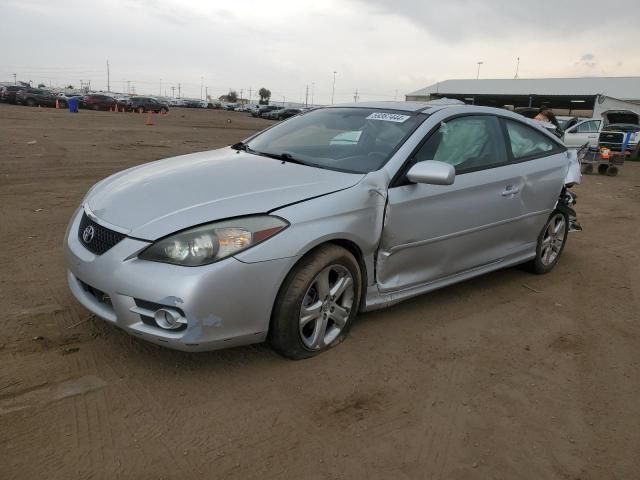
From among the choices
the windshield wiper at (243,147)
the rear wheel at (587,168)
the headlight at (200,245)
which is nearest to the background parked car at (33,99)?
the rear wheel at (587,168)

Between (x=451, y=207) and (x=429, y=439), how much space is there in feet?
5.78

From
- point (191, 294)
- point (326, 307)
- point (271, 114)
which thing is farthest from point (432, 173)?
point (271, 114)

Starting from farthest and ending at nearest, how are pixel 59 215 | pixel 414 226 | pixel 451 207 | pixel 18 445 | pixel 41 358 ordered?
1. pixel 59 215
2. pixel 451 207
3. pixel 414 226
4. pixel 41 358
5. pixel 18 445

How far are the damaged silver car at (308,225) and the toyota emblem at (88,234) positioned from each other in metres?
0.02

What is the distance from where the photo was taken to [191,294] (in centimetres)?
263

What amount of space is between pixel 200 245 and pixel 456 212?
1976 millimetres

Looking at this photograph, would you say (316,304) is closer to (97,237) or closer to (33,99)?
(97,237)

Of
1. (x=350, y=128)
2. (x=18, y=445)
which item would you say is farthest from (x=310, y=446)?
(x=350, y=128)

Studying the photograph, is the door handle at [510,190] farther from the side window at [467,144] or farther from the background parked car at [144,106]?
the background parked car at [144,106]

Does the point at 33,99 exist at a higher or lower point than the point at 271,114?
higher

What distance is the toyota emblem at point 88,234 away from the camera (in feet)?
9.94

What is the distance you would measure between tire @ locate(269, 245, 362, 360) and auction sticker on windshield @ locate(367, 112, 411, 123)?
1.24 metres

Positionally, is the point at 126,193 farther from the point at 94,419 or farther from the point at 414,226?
the point at 414,226

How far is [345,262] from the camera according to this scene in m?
3.21
